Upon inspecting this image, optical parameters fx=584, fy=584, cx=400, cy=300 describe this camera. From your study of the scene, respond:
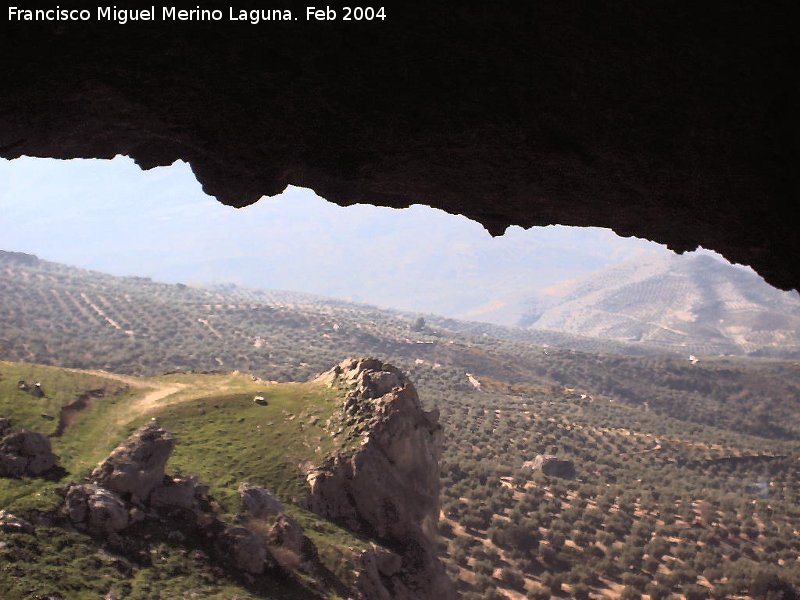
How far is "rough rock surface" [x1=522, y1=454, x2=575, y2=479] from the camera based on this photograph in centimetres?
4622

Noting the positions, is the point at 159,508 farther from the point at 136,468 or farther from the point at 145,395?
the point at 145,395

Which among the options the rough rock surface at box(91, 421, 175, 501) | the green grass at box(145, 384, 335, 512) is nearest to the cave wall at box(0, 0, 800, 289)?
the rough rock surface at box(91, 421, 175, 501)

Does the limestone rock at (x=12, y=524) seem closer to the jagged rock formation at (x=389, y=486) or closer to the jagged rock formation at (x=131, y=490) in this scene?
the jagged rock formation at (x=131, y=490)

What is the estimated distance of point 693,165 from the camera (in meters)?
7.68

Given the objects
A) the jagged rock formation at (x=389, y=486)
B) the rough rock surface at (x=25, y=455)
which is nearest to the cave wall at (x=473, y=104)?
the rough rock surface at (x=25, y=455)

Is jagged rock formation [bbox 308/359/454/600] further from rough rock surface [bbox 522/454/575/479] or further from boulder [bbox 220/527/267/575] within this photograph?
rough rock surface [bbox 522/454/575/479]

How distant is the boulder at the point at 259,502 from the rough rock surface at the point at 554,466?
29.7m

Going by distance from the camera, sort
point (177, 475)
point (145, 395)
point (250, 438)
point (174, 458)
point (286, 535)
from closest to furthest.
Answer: point (286, 535)
point (177, 475)
point (174, 458)
point (250, 438)
point (145, 395)

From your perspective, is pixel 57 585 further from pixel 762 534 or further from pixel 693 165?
pixel 762 534

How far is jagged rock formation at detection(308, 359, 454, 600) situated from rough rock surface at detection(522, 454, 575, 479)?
2204cm

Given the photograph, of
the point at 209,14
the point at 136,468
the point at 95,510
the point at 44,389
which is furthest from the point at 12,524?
the point at 209,14

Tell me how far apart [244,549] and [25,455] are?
25.0 ft

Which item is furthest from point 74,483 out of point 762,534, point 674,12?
point 762,534

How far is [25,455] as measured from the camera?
18.7 metres
